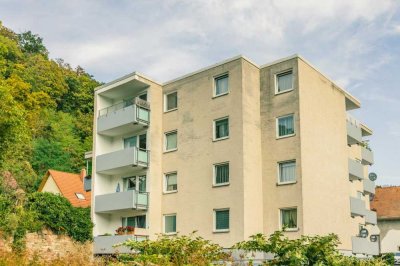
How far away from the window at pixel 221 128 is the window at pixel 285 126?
9.93 ft

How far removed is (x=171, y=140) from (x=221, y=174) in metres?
5.30

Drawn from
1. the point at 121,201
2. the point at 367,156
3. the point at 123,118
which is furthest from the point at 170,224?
the point at 367,156

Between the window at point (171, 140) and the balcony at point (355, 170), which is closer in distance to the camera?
the window at point (171, 140)

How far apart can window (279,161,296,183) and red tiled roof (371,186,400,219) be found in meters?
29.0

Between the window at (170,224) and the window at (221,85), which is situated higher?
the window at (221,85)

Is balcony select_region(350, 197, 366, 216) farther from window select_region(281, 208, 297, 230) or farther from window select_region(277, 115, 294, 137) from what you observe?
window select_region(277, 115, 294, 137)

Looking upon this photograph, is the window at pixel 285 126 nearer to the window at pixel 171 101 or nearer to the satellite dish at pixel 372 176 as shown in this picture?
the window at pixel 171 101

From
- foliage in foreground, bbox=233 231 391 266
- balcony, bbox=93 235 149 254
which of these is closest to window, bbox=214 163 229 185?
balcony, bbox=93 235 149 254

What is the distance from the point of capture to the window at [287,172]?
99.0 ft

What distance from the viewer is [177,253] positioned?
15.7 m

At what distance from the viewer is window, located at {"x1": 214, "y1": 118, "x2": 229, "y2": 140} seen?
104 ft

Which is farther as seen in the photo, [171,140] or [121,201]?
[171,140]

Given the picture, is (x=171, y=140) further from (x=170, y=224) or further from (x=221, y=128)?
(x=170, y=224)

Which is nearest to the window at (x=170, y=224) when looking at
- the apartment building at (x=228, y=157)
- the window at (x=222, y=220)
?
the apartment building at (x=228, y=157)
